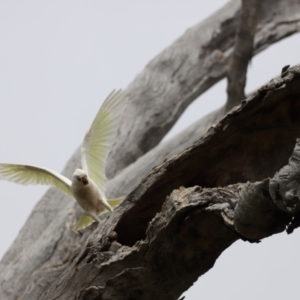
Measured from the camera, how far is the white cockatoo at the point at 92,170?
7.29 feet

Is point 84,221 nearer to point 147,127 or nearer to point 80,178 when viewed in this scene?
point 80,178

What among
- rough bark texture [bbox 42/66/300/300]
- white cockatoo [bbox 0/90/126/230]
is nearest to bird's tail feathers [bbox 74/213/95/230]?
white cockatoo [bbox 0/90/126/230]

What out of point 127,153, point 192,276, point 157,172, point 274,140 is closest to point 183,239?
point 192,276

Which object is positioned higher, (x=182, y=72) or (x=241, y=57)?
(x=182, y=72)

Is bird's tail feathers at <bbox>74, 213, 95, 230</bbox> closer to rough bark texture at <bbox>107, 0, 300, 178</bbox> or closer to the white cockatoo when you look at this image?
the white cockatoo

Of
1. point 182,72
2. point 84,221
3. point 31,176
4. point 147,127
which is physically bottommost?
point 84,221

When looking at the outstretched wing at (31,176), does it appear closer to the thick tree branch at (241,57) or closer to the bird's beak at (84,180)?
the bird's beak at (84,180)

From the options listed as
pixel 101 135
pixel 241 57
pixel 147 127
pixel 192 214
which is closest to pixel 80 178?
pixel 101 135

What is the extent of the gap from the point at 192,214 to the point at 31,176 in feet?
3.84

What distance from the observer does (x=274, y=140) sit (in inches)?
61.8

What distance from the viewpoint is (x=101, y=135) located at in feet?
7.75

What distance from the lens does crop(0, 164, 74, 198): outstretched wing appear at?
2.36 meters

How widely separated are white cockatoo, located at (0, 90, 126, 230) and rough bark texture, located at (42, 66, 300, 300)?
19.4 inches

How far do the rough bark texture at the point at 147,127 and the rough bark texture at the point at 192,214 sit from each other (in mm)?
1035
